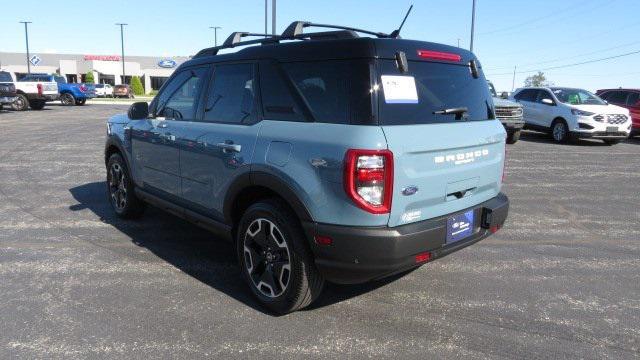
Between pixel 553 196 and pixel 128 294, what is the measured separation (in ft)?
21.2

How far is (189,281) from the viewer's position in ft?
13.6

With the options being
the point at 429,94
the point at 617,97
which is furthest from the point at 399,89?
the point at 617,97

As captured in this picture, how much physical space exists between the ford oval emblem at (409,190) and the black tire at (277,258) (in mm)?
735

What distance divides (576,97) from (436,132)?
47.2 feet

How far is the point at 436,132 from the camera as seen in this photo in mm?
3260

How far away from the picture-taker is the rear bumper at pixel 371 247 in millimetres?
2990

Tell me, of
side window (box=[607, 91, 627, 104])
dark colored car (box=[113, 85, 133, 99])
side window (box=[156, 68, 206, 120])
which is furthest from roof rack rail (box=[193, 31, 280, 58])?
dark colored car (box=[113, 85, 133, 99])

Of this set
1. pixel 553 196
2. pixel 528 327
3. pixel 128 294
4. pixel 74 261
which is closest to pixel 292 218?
pixel 128 294

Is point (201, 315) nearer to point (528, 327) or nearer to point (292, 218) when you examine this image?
point (292, 218)

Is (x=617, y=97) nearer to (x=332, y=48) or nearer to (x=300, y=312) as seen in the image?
(x=332, y=48)

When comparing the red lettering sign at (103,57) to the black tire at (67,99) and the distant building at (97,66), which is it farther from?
the black tire at (67,99)

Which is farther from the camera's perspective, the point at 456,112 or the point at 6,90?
the point at 6,90

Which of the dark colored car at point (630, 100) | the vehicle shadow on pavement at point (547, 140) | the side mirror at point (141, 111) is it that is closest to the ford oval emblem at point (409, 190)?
the side mirror at point (141, 111)

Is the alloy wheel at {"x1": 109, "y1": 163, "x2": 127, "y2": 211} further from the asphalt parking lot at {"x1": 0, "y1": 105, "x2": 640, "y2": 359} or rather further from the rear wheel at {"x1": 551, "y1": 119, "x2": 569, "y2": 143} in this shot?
the rear wheel at {"x1": 551, "y1": 119, "x2": 569, "y2": 143}
